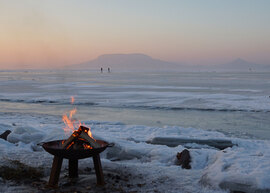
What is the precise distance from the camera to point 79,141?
5.56 meters

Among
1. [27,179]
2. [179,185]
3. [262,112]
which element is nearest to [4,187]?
[27,179]

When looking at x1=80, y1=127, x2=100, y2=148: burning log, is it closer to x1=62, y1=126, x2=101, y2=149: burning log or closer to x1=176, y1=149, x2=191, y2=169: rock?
x1=62, y1=126, x2=101, y2=149: burning log

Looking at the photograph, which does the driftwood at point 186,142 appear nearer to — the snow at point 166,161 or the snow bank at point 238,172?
the snow at point 166,161

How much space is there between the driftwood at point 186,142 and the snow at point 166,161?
0.27 m

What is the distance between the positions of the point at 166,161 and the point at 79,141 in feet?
8.96

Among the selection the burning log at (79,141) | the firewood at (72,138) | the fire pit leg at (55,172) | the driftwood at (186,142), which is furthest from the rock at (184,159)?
the fire pit leg at (55,172)

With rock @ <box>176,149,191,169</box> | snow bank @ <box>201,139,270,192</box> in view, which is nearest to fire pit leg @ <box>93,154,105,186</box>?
snow bank @ <box>201,139,270,192</box>

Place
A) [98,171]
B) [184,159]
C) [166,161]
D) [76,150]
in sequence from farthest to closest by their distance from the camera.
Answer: [166,161] < [184,159] < [98,171] < [76,150]

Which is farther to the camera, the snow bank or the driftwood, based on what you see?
the driftwood

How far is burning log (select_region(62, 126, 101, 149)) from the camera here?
550 cm

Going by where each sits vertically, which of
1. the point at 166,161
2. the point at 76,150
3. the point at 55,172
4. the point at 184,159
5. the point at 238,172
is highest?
the point at 76,150

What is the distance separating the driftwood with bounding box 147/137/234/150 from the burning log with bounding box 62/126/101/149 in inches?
155

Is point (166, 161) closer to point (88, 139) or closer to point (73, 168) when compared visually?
point (73, 168)

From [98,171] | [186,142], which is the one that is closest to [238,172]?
[98,171]
